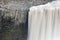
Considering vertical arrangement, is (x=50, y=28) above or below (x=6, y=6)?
below

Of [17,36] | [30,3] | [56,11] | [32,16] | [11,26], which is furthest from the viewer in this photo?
[30,3]

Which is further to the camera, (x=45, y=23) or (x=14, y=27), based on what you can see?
(x=14, y=27)

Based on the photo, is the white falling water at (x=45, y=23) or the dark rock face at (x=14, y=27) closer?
the white falling water at (x=45, y=23)

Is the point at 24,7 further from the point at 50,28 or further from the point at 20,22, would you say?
the point at 50,28

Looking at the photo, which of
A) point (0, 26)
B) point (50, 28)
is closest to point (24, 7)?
point (0, 26)

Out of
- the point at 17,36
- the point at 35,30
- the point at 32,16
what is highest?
the point at 32,16

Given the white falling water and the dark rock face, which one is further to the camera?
the dark rock face

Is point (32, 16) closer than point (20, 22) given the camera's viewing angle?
Yes

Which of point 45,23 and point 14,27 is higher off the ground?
point 45,23
